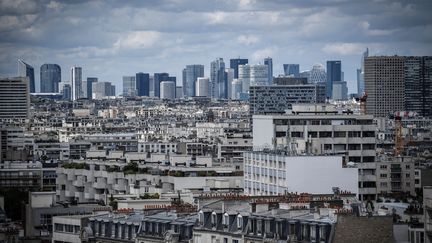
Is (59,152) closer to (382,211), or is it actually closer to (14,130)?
(14,130)

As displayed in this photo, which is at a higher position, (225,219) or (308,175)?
(308,175)

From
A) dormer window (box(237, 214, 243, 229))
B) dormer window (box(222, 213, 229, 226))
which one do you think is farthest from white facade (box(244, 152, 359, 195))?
dormer window (box(237, 214, 243, 229))

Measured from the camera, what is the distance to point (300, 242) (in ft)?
134

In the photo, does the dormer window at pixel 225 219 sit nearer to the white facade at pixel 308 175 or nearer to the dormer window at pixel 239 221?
the dormer window at pixel 239 221

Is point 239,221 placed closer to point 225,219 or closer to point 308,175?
point 225,219

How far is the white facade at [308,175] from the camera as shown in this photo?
61.0m

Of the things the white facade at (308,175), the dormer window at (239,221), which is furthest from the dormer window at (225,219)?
the white facade at (308,175)

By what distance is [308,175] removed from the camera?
61.9 m

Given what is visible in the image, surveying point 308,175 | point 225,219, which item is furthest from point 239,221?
point 308,175

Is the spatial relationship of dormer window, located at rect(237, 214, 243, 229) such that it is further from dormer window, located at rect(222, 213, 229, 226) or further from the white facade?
the white facade

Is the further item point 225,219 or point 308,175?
point 308,175

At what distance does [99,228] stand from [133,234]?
2.37m

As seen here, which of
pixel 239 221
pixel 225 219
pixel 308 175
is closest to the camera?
pixel 239 221

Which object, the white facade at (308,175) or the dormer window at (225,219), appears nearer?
the dormer window at (225,219)
